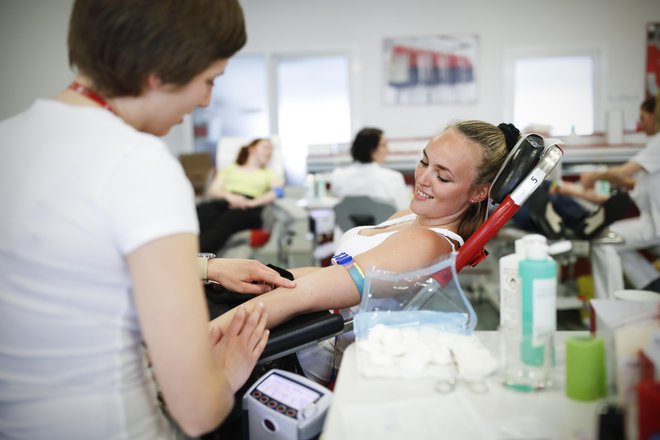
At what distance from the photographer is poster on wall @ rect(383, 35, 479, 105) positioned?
546cm

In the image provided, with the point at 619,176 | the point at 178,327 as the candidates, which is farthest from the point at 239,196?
the point at 178,327

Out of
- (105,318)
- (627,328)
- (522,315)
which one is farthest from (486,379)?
(105,318)

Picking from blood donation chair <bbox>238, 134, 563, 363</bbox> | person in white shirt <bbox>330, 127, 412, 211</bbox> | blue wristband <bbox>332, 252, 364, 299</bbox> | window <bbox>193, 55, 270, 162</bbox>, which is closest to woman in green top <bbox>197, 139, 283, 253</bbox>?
person in white shirt <bbox>330, 127, 412, 211</bbox>

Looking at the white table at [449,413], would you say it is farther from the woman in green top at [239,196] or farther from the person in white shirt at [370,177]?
the woman in green top at [239,196]

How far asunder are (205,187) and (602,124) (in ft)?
12.8

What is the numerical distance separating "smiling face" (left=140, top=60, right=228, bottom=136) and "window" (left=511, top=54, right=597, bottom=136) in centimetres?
518

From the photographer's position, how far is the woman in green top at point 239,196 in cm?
396

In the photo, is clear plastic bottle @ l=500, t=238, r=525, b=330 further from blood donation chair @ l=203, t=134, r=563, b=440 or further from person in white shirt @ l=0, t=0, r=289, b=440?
A: person in white shirt @ l=0, t=0, r=289, b=440

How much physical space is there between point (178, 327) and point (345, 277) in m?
0.58

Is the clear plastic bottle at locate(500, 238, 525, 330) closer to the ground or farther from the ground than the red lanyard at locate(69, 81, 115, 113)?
closer to the ground

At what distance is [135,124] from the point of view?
0.80m

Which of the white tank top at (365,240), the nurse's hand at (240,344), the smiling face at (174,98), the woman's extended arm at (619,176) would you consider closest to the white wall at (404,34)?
the woman's extended arm at (619,176)

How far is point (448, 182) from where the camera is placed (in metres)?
1.41

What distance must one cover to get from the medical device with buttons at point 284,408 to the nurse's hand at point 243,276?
0.27 m
